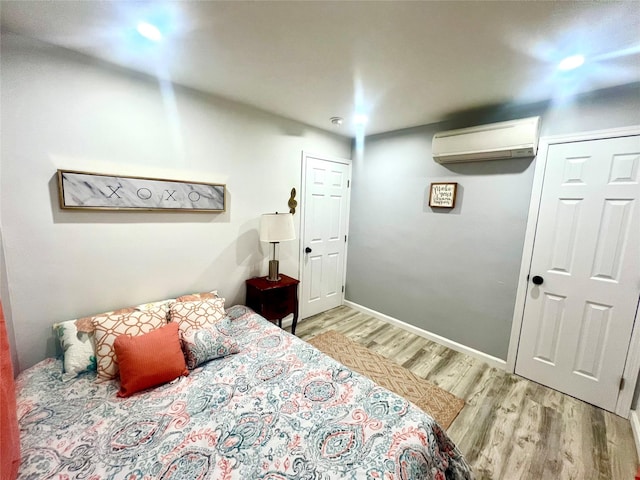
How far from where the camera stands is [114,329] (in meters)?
1.57

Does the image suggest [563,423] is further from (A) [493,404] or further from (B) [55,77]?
(B) [55,77]

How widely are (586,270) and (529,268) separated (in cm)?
34

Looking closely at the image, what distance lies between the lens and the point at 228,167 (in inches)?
93.8

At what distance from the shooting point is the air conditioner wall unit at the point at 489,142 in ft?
6.69

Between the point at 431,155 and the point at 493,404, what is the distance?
2315 millimetres

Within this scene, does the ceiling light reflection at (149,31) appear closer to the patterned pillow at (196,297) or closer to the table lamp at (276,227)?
the table lamp at (276,227)

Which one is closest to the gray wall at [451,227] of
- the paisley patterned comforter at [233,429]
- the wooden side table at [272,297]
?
the wooden side table at [272,297]

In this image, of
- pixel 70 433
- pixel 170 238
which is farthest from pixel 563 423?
pixel 170 238

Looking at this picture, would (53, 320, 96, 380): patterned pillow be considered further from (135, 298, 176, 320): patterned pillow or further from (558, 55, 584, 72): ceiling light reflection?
(558, 55, 584, 72): ceiling light reflection

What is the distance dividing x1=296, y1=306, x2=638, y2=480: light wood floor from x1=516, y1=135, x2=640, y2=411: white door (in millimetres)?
208

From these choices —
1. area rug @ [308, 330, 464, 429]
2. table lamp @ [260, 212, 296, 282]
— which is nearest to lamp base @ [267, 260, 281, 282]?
table lamp @ [260, 212, 296, 282]

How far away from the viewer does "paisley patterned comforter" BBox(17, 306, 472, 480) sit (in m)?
1.00

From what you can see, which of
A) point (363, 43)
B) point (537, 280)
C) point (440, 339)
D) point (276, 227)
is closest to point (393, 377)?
point (440, 339)

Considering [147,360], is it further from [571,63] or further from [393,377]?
[571,63]
